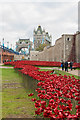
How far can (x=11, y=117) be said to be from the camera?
3.46 m

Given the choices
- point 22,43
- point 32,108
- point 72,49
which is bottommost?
point 32,108

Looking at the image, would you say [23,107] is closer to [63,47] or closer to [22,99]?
[22,99]

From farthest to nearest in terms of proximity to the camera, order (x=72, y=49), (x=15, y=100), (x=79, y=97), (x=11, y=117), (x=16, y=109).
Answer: (x=72, y=49) → (x=15, y=100) → (x=16, y=109) → (x=11, y=117) → (x=79, y=97)

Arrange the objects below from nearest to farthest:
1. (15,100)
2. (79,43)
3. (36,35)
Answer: (15,100), (79,43), (36,35)

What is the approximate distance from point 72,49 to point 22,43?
387 ft

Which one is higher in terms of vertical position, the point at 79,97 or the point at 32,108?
the point at 79,97

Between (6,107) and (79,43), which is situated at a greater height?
(79,43)

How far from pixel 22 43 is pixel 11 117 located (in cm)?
14040

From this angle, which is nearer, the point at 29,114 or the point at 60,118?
the point at 60,118

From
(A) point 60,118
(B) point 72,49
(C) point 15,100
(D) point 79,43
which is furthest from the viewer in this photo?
(B) point 72,49

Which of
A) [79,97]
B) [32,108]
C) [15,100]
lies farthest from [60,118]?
[15,100]

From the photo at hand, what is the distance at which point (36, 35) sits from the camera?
5404 inches

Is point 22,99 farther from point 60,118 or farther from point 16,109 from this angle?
point 60,118

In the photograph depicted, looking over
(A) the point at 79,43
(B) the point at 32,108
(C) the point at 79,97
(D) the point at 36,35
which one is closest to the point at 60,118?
(C) the point at 79,97
